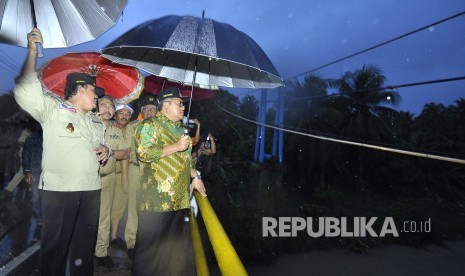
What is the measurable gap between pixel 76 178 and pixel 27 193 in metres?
7.08

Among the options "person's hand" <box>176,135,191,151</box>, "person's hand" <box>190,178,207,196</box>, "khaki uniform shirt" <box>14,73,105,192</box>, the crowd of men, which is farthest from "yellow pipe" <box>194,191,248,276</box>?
"khaki uniform shirt" <box>14,73,105,192</box>

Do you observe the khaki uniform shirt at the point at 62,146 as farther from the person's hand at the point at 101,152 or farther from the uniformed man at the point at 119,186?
the uniformed man at the point at 119,186

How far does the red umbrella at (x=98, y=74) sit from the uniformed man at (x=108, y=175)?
6.4 inches

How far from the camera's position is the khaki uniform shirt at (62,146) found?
2264 millimetres

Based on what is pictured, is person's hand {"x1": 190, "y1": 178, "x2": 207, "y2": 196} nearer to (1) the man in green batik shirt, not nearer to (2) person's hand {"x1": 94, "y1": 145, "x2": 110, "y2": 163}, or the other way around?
(1) the man in green batik shirt

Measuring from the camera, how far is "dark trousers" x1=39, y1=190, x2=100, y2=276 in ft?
7.55

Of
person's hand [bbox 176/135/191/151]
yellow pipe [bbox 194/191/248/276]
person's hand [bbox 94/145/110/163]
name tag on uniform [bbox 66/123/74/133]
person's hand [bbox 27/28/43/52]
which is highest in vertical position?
person's hand [bbox 27/28/43/52]

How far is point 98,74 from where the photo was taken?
3439 mm

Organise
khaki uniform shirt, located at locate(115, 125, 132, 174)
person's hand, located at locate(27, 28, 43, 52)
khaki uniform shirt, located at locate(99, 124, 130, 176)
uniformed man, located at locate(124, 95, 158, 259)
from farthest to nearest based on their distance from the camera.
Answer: khaki uniform shirt, located at locate(115, 125, 132, 174) < khaki uniform shirt, located at locate(99, 124, 130, 176) < uniformed man, located at locate(124, 95, 158, 259) < person's hand, located at locate(27, 28, 43, 52)

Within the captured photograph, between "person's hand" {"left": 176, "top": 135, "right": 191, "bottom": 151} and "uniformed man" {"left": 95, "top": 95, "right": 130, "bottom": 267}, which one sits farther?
"uniformed man" {"left": 95, "top": 95, "right": 130, "bottom": 267}

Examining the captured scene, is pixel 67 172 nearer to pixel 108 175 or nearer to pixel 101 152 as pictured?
pixel 101 152

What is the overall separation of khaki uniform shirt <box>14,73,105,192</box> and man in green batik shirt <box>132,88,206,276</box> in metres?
0.41

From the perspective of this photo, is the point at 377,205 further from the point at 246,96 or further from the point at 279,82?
the point at 279,82

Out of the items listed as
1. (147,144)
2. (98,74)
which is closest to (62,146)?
(147,144)
